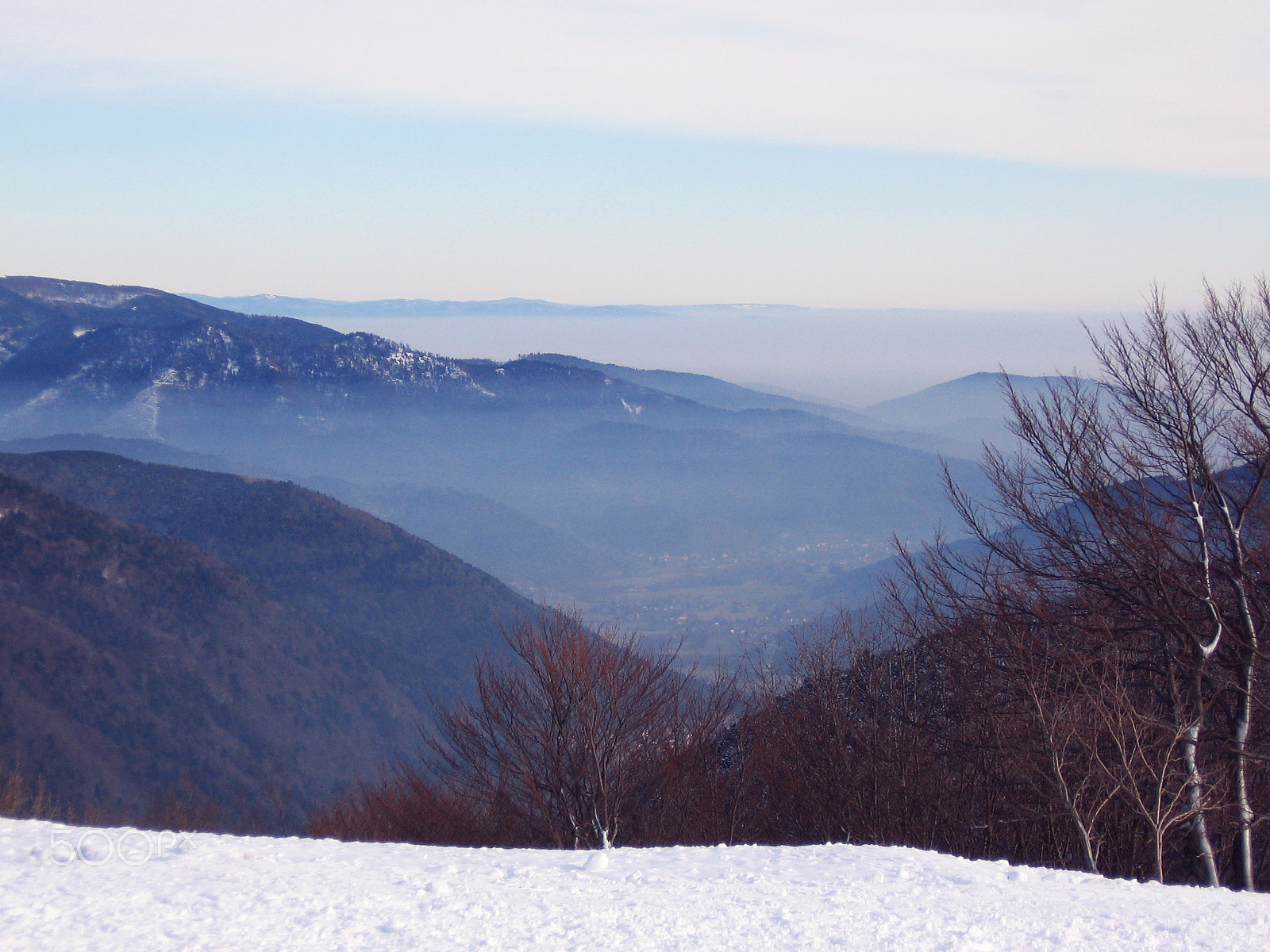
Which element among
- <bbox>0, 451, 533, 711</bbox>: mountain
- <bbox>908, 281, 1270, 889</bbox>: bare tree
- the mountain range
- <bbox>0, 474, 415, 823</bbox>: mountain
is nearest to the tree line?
<bbox>908, 281, 1270, 889</bbox>: bare tree

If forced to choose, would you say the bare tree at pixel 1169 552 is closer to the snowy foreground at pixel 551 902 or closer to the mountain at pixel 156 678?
the snowy foreground at pixel 551 902

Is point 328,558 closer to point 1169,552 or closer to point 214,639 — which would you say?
point 214,639

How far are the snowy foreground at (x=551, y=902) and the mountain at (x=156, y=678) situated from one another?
57750mm

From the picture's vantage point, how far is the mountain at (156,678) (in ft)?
221

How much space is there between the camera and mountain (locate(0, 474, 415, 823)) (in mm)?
67250

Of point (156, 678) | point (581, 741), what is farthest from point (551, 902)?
point (156, 678)

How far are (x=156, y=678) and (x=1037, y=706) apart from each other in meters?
86.7

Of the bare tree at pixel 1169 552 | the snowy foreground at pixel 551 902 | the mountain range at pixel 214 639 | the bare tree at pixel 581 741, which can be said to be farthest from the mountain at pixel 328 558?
the snowy foreground at pixel 551 902

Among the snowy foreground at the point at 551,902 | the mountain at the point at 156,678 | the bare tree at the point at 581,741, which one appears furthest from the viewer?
the mountain at the point at 156,678

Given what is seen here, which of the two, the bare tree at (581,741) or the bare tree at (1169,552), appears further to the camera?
the bare tree at (581,741)

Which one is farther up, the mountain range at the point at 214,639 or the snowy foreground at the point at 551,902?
the snowy foreground at the point at 551,902

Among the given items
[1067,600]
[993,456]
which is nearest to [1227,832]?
[1067,600]

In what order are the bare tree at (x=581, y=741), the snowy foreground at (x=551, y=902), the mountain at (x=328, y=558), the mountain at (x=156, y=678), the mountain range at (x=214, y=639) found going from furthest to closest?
1. the mountain at (x=328, y=558)
2. the mountain range at (x=214, y=639)
3. the mountain at (x=156, y=678)
4. the bare tree at (x=581, y=741)
5. the snowy foreground at (x=551, y=902)

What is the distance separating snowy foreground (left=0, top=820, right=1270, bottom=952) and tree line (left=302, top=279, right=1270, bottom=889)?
7.34 feet
